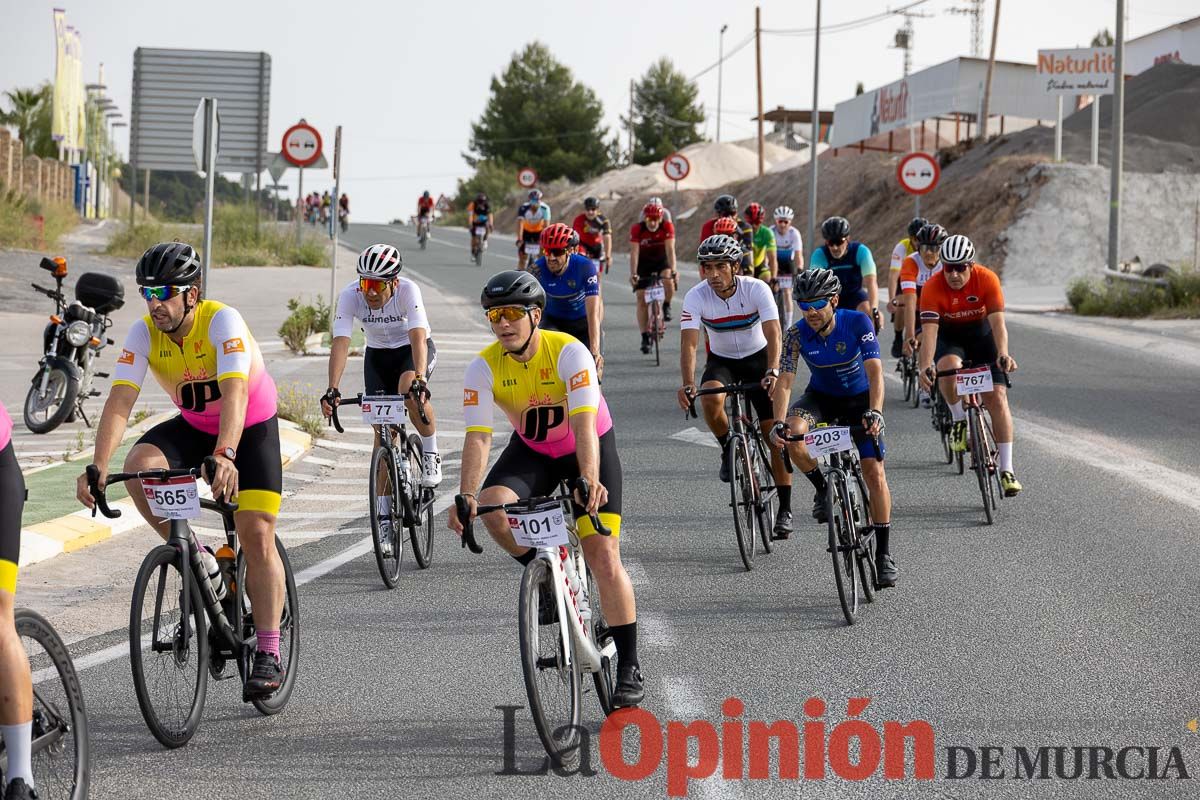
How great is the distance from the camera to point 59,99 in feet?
232

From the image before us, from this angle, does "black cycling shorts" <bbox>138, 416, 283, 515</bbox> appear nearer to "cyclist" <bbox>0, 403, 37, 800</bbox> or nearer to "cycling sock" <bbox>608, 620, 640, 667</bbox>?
"cycling sock" <bbox>608, 620, 640, 667</bbox>

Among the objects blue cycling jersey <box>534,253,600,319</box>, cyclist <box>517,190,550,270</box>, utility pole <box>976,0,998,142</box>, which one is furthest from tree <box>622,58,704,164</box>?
blue cycling jersey <box>534,253,600,319</box>

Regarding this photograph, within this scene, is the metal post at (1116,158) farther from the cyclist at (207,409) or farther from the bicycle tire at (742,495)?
the cyclist at (207,409)

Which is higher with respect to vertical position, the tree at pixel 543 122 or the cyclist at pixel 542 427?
the tree at pixel 543 122

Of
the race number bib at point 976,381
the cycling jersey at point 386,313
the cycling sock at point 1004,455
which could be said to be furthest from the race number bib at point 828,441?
the cycling sock at point 1004,455

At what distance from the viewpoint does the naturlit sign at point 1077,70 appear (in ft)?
135

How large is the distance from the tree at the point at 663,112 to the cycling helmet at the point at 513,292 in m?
100.0

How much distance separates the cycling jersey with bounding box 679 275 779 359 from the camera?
1072cm

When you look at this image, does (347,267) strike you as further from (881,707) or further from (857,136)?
(881,707)

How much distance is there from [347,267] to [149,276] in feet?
113

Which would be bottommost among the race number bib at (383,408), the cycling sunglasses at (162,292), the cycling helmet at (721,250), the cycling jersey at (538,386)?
the race number bib at (383,408)

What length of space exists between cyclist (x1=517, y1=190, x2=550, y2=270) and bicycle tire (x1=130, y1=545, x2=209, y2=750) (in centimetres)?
2203

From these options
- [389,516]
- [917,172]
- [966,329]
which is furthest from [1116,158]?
[389,516]

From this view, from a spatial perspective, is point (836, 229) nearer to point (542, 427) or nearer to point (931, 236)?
point (931, 236)
